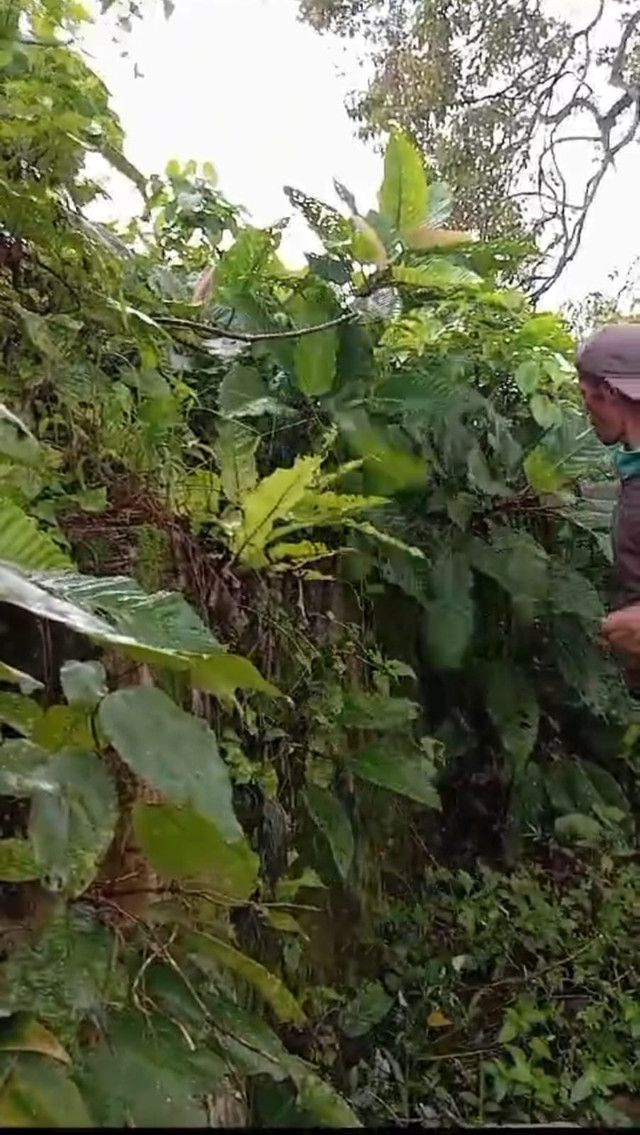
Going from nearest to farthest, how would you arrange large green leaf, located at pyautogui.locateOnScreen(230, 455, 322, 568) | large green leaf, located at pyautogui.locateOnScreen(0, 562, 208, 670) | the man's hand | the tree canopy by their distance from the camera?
large green leaf, located at pyautogui.locateOnScreen(0, 562, 208, 670)
large green leaf, located at pyautogui.locateOnScreen(230, 455, 322, 568)
the man's hand
the tree canopy

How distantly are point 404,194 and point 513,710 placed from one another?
969mm

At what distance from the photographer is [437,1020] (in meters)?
1.75

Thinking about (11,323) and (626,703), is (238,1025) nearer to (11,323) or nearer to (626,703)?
(11,323)

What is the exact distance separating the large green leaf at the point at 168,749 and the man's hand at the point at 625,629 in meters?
1.08

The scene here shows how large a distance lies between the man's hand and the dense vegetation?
30cm

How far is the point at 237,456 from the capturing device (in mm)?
1415

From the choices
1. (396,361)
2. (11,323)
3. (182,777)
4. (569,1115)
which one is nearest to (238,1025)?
(182,777)

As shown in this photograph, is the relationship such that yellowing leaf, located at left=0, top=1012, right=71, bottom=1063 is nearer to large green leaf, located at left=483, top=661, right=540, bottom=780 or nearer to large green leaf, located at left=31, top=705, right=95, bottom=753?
large green leaf, located at left=31, top=705, right=95, bottom=753

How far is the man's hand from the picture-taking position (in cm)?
157

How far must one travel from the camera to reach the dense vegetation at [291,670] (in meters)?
0.63

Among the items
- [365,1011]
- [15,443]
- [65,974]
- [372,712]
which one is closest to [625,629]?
[372,712]

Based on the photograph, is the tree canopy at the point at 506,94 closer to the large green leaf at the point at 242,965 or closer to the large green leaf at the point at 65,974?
the large green leaf at the point at 242,965

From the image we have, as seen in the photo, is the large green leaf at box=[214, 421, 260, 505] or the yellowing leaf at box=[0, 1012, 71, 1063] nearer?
the yellowing leaf at box=[0, 1012, 71, 1063]

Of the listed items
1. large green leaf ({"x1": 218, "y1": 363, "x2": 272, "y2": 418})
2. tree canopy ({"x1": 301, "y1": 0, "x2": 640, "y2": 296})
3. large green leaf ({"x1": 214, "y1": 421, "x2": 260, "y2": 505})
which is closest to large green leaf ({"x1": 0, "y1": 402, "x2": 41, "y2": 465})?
large green leaf ({"x1": 214, "y1": 421, "x2": 260, "y2": 505})
